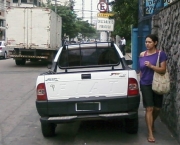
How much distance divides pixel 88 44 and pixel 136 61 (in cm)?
777

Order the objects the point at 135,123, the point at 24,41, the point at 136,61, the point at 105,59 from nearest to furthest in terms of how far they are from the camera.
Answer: the point at 135,123
the point at 105,59
the point at 136,61
the point at 24,41

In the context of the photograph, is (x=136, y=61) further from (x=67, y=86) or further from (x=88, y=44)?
(x=67, y=86)

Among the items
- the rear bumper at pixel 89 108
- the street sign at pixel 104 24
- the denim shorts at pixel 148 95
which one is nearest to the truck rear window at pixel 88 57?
the denim shorts at pixel 148 95

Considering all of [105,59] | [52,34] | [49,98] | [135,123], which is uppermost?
[52,34]

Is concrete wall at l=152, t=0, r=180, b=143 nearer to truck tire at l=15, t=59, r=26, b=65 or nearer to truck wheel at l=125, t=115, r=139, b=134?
truck wheel at l=125, t=115, r=139, b=134

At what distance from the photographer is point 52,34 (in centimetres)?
1997

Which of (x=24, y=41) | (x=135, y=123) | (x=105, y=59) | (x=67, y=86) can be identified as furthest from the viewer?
(x=24, y=41)

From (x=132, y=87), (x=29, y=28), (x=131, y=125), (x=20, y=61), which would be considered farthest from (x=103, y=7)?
(x=132, y=87)

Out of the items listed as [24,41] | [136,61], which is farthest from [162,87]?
[24,41]

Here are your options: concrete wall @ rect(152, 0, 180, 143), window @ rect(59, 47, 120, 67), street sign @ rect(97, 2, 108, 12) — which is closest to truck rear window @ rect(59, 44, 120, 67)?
window @ rect(59, 47, 120, 67)

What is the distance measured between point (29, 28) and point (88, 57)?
12965 mm

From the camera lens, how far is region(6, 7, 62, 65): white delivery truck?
1891cm

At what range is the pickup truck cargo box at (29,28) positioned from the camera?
744 inches

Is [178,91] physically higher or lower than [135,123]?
higher
